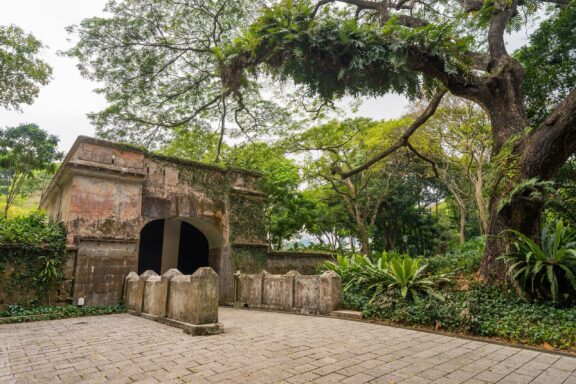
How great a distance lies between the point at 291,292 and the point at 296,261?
4.99 metres

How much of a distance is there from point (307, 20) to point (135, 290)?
301 inches

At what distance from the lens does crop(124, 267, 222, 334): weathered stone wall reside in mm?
5684

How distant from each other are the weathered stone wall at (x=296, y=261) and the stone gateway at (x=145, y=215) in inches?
25.1

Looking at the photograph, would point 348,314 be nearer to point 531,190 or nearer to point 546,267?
point 546,267

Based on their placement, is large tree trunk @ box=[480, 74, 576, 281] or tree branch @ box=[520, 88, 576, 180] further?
large tree trunk @ box=[480, 74, 576, 281]

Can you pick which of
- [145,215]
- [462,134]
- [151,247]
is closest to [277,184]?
[151,247]

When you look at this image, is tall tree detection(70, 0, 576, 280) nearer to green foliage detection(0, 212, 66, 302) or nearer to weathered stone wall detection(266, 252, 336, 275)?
green foliage detection(0, 212, 66, 302)

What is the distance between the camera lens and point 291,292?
324 inches

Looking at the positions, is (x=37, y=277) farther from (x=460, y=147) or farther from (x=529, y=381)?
(x=460, y=147)

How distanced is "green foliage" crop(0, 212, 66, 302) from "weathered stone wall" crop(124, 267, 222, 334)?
253cm

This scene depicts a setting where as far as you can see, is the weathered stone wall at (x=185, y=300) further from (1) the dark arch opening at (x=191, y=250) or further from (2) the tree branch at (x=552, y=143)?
(2) the tree branch at (x=552, y=143)

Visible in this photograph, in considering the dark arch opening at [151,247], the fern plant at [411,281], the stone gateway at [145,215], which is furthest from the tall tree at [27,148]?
the fern plant at [411,281]

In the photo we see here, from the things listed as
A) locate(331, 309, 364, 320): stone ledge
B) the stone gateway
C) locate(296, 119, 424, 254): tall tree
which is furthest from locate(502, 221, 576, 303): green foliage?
locate(296, 119, 424, 254): tall tree

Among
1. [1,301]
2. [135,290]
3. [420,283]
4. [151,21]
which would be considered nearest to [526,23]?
[420,283]
